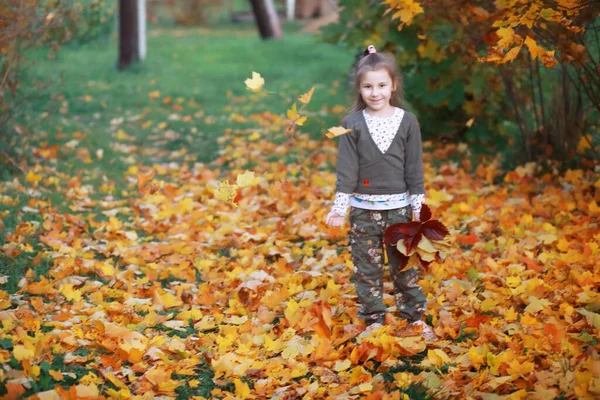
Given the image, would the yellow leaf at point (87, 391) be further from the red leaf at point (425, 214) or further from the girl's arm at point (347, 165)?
the red leaf at point (425, 214)

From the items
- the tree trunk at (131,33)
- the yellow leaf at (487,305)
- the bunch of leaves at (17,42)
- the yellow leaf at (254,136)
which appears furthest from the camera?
the tree trunk at (131,33)

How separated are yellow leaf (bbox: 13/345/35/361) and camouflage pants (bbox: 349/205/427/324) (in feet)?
5.17

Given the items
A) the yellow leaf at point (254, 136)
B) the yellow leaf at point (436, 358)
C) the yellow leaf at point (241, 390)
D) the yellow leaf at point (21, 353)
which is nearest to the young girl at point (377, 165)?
the yellow leaf at point (436, 358)

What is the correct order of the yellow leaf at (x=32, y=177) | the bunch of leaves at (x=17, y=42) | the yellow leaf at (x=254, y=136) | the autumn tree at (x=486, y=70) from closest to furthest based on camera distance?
the autumn tree at (x=486, y=70) < the bunch of leaves at (x=17, y=42) < the yellow leaf at (x=32, y=177) < the yellow leaf at (x=254, y=136)

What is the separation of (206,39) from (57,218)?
14231mm

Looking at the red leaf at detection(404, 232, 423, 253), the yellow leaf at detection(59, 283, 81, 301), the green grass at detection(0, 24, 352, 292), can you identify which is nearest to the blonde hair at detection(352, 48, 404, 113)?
the green grass at detection(0, 24, 352, 292)

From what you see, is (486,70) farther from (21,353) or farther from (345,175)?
(21,353)

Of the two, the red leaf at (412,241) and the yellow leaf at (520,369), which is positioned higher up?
the red leaf at (412,241)

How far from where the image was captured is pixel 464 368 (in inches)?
127

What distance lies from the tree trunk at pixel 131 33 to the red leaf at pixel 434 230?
1075 cm

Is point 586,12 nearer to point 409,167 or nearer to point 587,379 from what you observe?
point 409,167

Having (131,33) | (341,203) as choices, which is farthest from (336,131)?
(131,33)

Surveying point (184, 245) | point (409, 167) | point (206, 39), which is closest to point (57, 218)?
point (184, 245)

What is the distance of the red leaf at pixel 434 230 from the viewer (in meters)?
3.50
